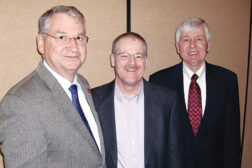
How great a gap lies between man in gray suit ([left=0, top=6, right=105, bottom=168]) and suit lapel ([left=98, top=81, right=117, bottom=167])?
13cm

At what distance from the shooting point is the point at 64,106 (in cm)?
110

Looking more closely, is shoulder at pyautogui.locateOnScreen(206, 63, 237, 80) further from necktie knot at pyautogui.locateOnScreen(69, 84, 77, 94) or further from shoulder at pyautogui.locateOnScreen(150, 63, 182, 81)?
necktie knot at pyautogui.locateOnScreen(69, 84, 77, 94)

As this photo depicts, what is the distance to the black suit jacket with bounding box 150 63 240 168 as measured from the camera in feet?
5.74

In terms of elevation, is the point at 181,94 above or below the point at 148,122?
above

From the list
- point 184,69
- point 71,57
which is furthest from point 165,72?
point 71,57

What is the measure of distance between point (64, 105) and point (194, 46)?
4.12 ft

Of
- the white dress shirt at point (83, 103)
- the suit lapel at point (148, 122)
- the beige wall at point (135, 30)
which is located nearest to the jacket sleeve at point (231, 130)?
the beige wall at point (135, 30)

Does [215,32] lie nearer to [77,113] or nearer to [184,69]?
[184,69]

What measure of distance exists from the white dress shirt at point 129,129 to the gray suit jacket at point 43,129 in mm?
285

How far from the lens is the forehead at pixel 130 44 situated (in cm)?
151

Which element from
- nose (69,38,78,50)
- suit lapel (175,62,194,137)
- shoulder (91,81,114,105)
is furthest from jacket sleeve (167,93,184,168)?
nose (69,38,78,50)

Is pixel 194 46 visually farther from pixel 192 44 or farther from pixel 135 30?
pixel 135 30

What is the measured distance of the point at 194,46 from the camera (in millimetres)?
1735

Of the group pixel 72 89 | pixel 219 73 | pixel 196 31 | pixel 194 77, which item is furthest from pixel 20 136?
pixel 219 73
